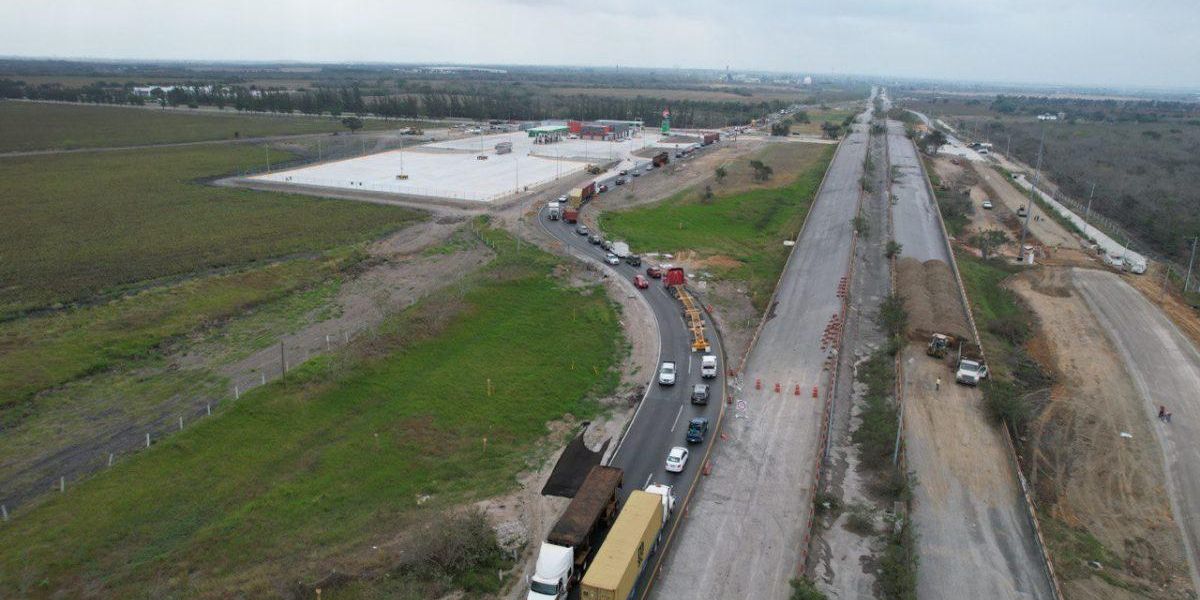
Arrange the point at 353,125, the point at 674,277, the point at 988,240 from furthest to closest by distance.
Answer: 1. the point at 353,125
2. the point at 988,240
3. the point at 674,277

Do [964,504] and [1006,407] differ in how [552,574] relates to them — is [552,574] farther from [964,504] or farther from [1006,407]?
[1006,407]

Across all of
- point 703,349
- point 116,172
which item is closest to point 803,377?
point 703,349

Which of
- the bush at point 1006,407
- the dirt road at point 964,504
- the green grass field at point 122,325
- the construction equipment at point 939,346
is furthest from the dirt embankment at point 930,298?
the green grass field at point 122,325

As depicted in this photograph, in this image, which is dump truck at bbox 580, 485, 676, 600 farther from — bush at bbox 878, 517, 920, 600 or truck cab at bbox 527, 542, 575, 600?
bush at bbox 878, 517, 920, 600

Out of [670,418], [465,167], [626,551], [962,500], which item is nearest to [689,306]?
[670,418]

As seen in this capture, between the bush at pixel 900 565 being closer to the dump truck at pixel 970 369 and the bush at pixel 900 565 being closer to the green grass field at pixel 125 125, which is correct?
the dump truck at pixel 970 369

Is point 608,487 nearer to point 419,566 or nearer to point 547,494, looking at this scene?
point 547,494
